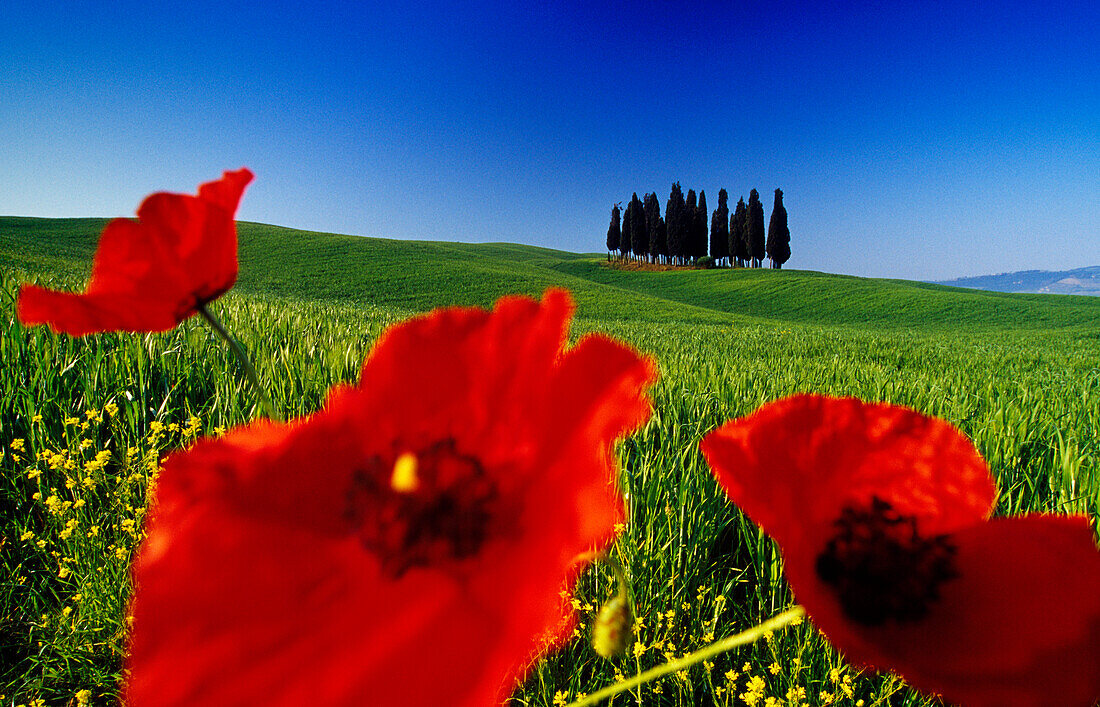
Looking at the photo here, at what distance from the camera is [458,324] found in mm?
300

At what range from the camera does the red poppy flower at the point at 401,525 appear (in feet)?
0.65

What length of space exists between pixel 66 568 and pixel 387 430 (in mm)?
1323

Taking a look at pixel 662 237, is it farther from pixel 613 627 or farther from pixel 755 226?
pixel 613 627

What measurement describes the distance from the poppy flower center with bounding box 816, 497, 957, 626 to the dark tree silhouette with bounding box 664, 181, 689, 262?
170 feet

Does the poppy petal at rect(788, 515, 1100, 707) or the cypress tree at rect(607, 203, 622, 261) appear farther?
the cypress tree at rect(607, 203, 622, 261)

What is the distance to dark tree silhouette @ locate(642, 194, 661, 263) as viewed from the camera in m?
51.2

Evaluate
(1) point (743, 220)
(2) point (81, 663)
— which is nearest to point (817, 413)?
(2) point (81, 663)

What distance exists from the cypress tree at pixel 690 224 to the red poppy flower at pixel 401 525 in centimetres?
5220

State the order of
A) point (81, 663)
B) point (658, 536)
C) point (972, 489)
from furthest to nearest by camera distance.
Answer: point (658, 536) → point (81, 663) → point (972, 489)

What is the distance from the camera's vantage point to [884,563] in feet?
1.32

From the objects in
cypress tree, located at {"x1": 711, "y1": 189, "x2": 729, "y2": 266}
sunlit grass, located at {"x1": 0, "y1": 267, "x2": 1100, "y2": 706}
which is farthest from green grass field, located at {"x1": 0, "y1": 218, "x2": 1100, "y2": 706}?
cypress tree, located at {"x1": 711, "y1": 189, "x2": 729, "y2": 266}

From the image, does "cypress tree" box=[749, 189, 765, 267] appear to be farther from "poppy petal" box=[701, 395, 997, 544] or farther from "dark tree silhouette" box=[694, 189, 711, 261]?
"poppy petal" box=[701, 395, 997, 544]

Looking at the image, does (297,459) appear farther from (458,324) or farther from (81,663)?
(81,663)

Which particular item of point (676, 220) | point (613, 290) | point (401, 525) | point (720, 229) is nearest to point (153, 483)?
point (401, 525)
